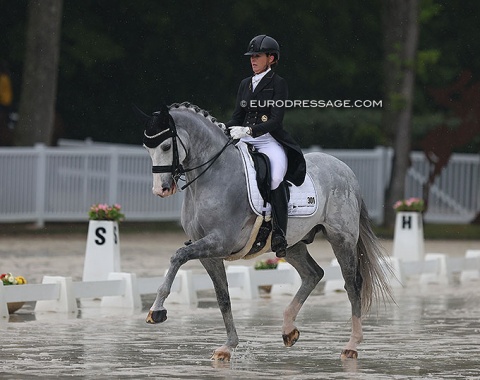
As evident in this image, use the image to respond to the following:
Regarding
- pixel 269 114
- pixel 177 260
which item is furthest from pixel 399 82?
pixel 177 260

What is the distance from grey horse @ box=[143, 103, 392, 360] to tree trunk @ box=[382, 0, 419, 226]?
18254 millimetres

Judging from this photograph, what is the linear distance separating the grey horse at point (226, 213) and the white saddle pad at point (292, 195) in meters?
0.06

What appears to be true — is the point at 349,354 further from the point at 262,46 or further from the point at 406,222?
the point at 406,222

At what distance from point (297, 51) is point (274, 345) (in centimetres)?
2706

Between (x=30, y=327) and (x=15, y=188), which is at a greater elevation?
(x=15, y=188)

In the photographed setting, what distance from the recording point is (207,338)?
42.7 ft

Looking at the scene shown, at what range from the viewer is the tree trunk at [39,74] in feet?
98.3

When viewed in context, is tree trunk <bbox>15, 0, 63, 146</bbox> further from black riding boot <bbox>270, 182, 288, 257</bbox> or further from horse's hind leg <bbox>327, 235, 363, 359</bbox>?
black riding boot <bbox>270, 182, 288, 257</bbox>

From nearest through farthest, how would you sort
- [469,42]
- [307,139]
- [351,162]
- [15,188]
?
[15,188] < [351,162] < [307,139] < [469,42]

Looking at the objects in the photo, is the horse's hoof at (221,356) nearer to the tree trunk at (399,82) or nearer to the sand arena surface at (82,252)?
the sand arena surface at (82,252)

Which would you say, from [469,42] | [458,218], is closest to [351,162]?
[458,218]

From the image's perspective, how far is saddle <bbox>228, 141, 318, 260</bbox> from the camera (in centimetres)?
1155

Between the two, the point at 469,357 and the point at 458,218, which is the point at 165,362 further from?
the point at 458,218

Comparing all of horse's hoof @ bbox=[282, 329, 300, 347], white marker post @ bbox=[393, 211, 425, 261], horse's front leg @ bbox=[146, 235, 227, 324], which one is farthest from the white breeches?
white marker post @ bbox=[393, 211, 425, 261]
